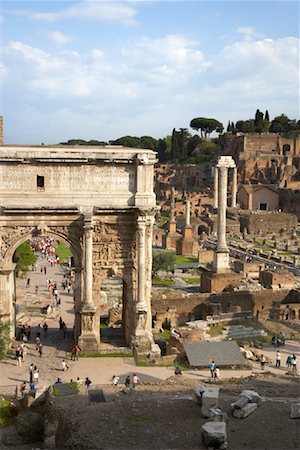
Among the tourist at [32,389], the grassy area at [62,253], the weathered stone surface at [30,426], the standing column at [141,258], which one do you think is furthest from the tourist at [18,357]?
the grassy area at [62,253]

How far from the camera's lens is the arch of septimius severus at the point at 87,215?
18484 mm

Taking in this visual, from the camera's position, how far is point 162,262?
35.5 metres

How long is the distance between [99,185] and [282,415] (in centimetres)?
1105

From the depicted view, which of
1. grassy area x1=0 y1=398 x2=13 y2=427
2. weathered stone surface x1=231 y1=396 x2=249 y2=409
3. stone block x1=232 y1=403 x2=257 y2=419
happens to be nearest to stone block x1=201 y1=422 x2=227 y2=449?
stone block x1=232 y1=403 x2=257 y2=419

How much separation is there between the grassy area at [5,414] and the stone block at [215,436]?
6.41 meters

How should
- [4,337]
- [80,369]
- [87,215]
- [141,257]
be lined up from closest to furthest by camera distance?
1. [80,369]
2. [4,337]
3. [87,215]
4. [141,257]

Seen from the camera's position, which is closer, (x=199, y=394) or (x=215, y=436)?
(x=215, y=436)

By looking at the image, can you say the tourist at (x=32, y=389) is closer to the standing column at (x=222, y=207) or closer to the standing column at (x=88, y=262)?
the standing column at (x=88, y=262)

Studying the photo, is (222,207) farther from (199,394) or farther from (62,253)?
(199,394)

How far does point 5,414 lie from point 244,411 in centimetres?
655

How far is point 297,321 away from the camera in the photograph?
84.7 ft

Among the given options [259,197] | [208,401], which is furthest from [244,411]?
[259,197]

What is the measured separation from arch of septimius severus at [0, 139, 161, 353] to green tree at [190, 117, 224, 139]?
328 ft

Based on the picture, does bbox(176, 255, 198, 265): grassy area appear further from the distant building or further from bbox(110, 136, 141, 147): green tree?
bbox(110, 136, 141, 147): green tree
